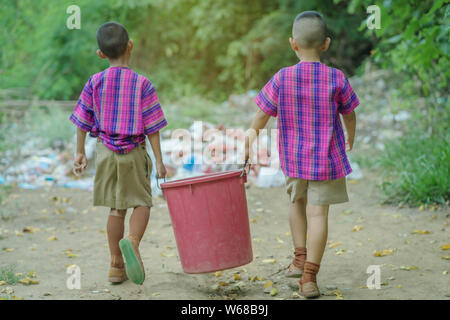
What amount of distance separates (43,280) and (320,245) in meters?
1.56

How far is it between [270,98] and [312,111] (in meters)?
0.22

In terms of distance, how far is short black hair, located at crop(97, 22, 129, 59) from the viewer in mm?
2963

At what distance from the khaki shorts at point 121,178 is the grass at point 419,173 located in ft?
8.30

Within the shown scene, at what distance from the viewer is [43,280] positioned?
3.17 meters

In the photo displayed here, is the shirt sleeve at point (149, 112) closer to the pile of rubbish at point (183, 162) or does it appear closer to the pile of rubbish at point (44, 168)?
the pile of rubbish at point (183, 162)

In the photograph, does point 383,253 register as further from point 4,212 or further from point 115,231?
point 4,212

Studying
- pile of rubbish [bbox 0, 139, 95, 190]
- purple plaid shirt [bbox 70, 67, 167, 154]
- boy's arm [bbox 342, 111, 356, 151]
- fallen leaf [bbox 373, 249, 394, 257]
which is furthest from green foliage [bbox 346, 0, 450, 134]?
pile of rubbish [bbox 0, 139, 95, 190]

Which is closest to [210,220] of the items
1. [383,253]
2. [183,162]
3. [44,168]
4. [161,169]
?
[161,169]

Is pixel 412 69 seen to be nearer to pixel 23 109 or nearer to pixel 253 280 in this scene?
pixel 253 280

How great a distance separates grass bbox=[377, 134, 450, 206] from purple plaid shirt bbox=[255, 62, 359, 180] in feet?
6.54

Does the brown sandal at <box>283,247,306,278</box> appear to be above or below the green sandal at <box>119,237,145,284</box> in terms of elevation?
below

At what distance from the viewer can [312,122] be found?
2801 mm

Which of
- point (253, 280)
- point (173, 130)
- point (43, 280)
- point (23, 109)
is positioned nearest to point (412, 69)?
point (173, 130)

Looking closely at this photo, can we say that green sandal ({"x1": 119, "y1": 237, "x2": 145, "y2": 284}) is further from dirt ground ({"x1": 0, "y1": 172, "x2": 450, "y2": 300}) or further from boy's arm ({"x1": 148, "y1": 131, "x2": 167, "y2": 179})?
boy's arm ({"x1": 148, "y1": 131, "x2": 167, "y2": 179})
